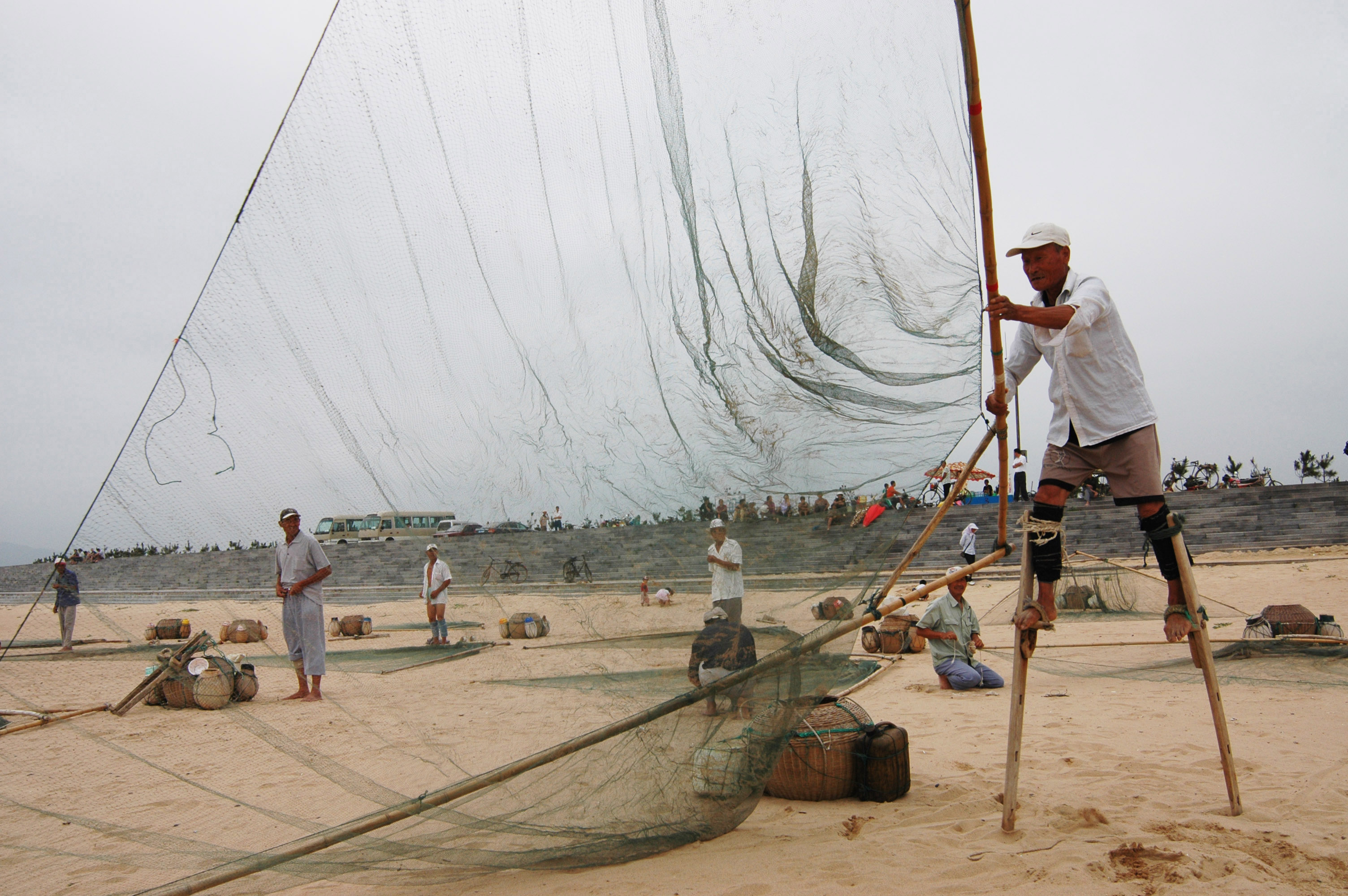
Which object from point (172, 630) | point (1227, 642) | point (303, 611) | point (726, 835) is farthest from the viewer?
point (172, 630)

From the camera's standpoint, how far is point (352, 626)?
12430 mm

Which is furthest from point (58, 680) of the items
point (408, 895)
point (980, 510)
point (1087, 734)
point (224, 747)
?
point (980, 510)

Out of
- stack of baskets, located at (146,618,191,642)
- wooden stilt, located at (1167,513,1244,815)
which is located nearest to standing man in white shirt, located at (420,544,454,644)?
wooden stilt, located at (1167,513,1244,815)

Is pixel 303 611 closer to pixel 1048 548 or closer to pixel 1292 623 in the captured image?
pixel 1048 548

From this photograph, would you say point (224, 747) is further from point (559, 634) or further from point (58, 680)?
point (58, 680)

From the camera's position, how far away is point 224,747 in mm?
5270

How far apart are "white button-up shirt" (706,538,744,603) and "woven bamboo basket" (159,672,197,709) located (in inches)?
236

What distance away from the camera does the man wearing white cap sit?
6.74 metres

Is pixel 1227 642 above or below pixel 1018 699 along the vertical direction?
below

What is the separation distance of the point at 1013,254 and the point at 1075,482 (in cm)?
100

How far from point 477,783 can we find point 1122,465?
281 cm

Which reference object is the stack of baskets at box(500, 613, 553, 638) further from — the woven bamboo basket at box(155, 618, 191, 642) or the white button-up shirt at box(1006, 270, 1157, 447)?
the woven bamboo basket at box(155, 618, 191, 642)

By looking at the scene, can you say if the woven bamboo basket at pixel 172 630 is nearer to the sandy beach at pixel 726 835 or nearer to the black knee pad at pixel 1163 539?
the sandy beach at pixel 726 835

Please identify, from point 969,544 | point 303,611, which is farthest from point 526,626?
point 969,544
